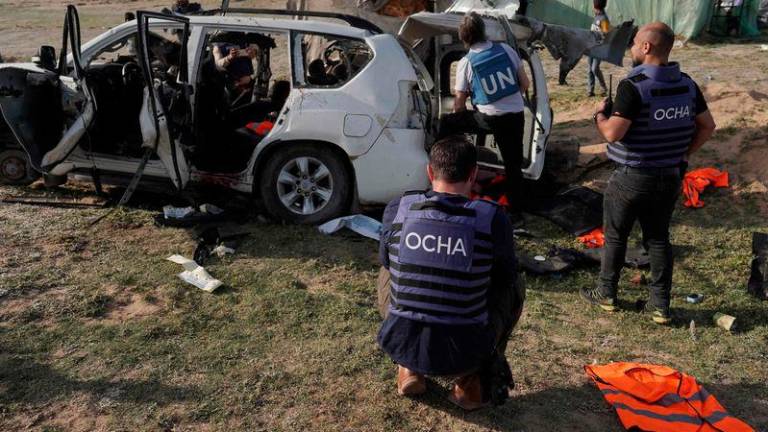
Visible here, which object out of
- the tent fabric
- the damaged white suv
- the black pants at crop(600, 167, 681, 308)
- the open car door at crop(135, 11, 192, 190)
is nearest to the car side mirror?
the damaged white suv

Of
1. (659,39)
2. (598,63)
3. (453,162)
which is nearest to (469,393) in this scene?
(453,162)

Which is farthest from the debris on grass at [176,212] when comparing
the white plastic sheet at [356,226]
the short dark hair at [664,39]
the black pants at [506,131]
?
the short dark hair at [664,39]

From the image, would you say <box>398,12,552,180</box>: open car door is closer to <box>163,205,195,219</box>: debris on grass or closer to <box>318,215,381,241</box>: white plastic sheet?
<box>318,215,381,241</box>: white plastic sheet

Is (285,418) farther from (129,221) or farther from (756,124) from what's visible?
(756,124)

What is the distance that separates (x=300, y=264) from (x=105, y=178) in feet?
6.86

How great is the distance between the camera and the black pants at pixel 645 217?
13.9 feet

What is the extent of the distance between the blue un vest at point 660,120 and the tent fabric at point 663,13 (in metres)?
14.8

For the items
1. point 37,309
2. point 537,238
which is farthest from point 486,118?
point 37,309

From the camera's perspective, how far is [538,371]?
3848 millimetres

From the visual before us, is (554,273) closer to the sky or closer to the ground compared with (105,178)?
closer to the ground

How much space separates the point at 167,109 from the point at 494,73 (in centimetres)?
269

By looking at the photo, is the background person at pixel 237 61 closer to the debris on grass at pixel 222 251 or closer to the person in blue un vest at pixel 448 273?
the debris on grass at pixel 222 251

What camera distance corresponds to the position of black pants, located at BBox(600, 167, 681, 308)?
423 cm

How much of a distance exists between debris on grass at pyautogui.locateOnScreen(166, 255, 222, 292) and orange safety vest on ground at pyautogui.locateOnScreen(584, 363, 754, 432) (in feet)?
8.32
